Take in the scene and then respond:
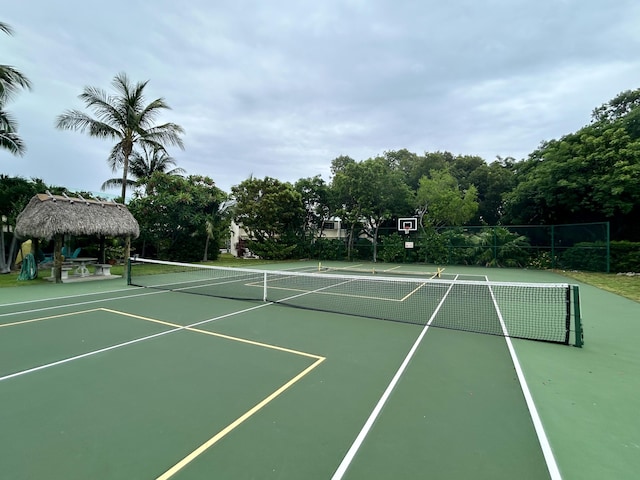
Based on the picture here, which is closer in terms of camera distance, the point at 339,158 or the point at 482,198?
the point at 482,198

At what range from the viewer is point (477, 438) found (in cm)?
281

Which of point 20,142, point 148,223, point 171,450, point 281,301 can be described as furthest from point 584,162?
point 20,142

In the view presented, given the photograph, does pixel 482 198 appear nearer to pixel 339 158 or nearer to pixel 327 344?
pixel 339 158

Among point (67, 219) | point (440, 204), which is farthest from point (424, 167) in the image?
point (67, 219)

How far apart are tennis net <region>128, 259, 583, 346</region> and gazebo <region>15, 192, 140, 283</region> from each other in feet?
8.54

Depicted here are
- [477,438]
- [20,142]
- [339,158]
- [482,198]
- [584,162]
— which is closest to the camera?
[477,438]

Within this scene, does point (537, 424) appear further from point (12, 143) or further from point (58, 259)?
point (12, 143)

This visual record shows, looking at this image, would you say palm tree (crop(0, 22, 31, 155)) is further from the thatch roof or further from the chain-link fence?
the chain-link fence

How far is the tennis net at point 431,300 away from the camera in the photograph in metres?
6.25

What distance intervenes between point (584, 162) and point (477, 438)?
22.3 m

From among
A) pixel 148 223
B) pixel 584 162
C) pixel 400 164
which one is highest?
pixel 400 164

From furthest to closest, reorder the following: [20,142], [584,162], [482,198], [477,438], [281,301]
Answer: [482,198] → [584,162] → [20,142] → [281,301] → [477,438]

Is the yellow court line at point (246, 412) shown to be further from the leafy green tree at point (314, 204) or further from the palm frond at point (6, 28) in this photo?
the leafy green tree at point (314, 204)

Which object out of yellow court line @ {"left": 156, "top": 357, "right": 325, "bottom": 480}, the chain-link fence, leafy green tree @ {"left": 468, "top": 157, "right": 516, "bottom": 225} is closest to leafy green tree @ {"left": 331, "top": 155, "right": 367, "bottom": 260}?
the chain-link fence
